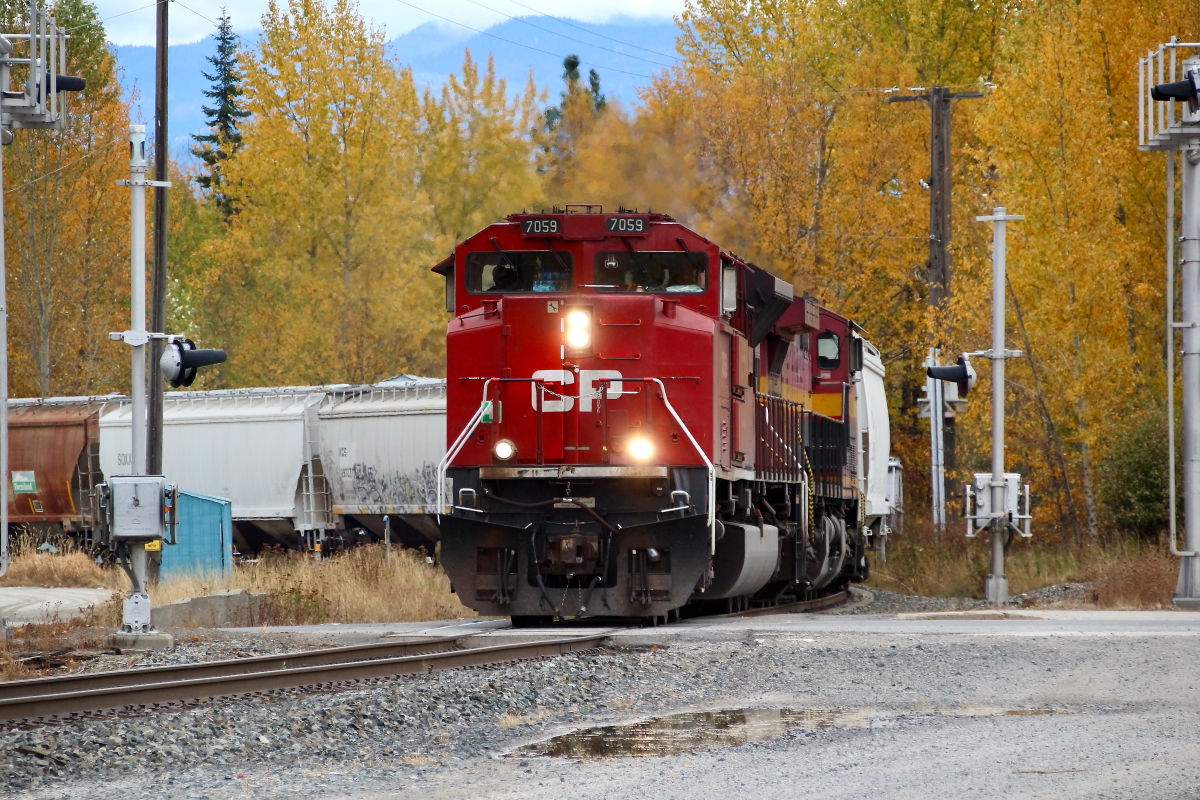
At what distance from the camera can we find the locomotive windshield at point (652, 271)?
13.7 meters

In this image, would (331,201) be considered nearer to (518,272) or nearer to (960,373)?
(960,373)

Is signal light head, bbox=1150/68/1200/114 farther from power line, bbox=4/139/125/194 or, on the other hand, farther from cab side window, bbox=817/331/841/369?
power line, bbox=4/139/125/194

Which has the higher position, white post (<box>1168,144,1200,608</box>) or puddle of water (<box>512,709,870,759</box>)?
white post (<box>1168,144,1200,608</box>)

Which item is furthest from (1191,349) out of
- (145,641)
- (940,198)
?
(940,198)

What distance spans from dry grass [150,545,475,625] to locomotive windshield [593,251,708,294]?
4.70 metres

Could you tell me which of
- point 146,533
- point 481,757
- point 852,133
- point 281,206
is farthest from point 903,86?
point 481,757

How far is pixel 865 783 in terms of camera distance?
6172 mm

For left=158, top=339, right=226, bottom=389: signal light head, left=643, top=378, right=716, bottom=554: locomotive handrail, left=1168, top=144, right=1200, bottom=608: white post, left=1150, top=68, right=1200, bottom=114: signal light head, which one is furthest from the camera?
left=1168, top=144, right=1200, bottom=608: white post

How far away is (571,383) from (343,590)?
16.4 ft

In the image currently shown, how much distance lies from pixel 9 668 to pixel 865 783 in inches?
270

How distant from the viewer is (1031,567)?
21.9 m

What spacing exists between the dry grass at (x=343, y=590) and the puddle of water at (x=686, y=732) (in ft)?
27.3

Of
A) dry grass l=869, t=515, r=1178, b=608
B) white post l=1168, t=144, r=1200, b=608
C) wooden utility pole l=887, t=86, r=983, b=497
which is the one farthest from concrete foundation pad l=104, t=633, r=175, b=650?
wooden utility pole l=887, t=86, r=983, b=497

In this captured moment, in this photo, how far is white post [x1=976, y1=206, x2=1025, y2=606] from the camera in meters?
19.0
